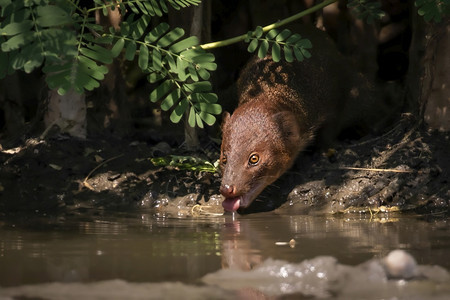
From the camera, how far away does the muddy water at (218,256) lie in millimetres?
3725

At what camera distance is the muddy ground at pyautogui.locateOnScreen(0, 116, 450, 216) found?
21.7 feet

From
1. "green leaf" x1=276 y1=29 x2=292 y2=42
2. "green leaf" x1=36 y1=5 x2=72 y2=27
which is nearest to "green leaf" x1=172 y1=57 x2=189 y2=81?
"green leaf" x1=276 y1=29 x2=292 y2=42

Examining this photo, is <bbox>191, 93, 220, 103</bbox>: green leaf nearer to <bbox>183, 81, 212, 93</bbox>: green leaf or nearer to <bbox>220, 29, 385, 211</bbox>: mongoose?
<bbox>183, 81, 212, 93</bbox>: green leaf

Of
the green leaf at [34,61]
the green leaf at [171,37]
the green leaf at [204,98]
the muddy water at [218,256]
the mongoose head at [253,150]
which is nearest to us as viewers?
the muddy water at [218,256]

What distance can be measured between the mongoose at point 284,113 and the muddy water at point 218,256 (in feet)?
1.75

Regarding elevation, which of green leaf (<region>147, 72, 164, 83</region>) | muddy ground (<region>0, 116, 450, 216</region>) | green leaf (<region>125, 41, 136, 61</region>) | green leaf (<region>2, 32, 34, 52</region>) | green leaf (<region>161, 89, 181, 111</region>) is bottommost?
muddy ground (<region>0, 116, 450, 216</region>)

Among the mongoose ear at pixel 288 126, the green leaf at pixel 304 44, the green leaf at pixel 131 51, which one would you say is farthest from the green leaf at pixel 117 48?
the mongoose ear at pixel 288 126

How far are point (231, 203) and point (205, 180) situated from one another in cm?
63

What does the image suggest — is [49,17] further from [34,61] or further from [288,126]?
[288,126]

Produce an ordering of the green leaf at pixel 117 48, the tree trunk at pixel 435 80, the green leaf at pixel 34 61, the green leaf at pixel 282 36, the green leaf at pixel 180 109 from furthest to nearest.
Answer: the tree trunk at pixel 435 80 → the green leaf at pixel 282 36 → the green leaf at pixel 180 109 → the green leaf at pixel 117 48 → the green leaf at pixel 34 61

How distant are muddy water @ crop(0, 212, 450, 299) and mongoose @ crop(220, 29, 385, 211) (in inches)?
21.0

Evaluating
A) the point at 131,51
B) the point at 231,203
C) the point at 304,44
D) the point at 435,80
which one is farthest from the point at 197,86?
the point at 435,80

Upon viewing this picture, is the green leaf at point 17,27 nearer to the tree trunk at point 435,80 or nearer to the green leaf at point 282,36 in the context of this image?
the green leaf at point 282,36

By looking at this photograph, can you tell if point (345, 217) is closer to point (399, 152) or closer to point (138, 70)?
point (399, 152)
